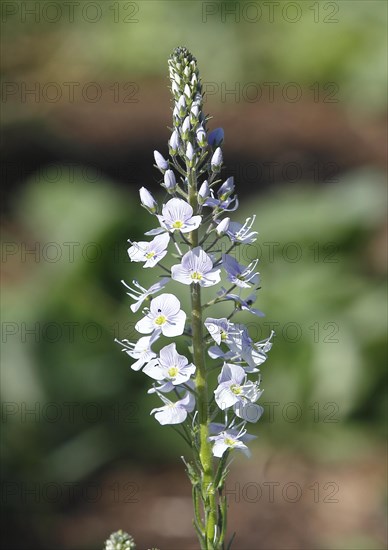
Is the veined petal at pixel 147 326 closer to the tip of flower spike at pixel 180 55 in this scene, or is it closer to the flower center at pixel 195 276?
the flower center at pixel 195 276

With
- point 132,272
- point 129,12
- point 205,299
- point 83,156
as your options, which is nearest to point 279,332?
point 205,299

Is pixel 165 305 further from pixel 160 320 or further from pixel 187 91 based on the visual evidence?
pixel 187 91

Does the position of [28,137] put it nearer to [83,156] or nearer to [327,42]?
[83,156]

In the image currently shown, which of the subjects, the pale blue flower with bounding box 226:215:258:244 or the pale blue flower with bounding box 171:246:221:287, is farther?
the pale blue flower with bounding box 226:215:258:244

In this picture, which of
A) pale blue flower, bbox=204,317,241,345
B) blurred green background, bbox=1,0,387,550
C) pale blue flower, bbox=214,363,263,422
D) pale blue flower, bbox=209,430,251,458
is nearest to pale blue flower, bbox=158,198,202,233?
pale blue flower, bbox=204,317,241,345

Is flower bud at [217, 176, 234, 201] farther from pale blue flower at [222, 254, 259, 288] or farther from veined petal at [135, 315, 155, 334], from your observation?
veined petal at [135, 315, 155, 334]
